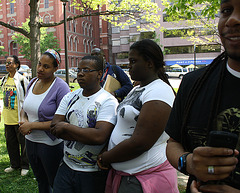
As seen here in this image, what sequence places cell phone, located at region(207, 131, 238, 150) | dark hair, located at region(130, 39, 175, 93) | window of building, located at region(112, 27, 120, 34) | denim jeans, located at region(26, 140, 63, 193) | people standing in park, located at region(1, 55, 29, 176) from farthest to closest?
window of building, located at region(112, 27, 120, 34), people standing in park, located at region(1, 55, 29, 176), denim jeans, located at region(26, 140, 63, 193), dark hair, located at region(130, 39, 175, 93), cell phone, located at region(207, 131, 238, 150)

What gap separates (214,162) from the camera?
93cm

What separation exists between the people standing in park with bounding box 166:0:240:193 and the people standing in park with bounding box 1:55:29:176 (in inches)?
151

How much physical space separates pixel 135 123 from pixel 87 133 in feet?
1.58

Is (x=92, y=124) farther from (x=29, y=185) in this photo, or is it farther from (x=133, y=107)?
(x=29, y=185)

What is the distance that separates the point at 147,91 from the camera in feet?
6.71

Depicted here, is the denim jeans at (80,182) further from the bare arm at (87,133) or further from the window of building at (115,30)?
the window of building at (115,30)

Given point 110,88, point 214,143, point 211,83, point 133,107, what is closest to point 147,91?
point 133,107

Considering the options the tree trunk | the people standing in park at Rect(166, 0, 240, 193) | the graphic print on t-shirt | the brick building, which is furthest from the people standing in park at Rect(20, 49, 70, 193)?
the brick building

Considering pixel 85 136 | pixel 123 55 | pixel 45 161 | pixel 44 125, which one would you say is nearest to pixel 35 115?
pixel 44 125

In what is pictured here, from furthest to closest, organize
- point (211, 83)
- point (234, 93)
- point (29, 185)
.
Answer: point (29, 185) < point (211, 83) < point (234, 93)

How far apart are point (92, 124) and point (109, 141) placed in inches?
9.7

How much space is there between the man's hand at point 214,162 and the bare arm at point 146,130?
87 cm

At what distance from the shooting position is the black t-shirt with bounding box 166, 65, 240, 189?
114cm

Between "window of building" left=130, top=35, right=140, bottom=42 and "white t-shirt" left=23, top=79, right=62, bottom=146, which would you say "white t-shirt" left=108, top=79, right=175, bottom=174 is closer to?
"white t-shirt" left=23, top=79, right=62, bottom=146
